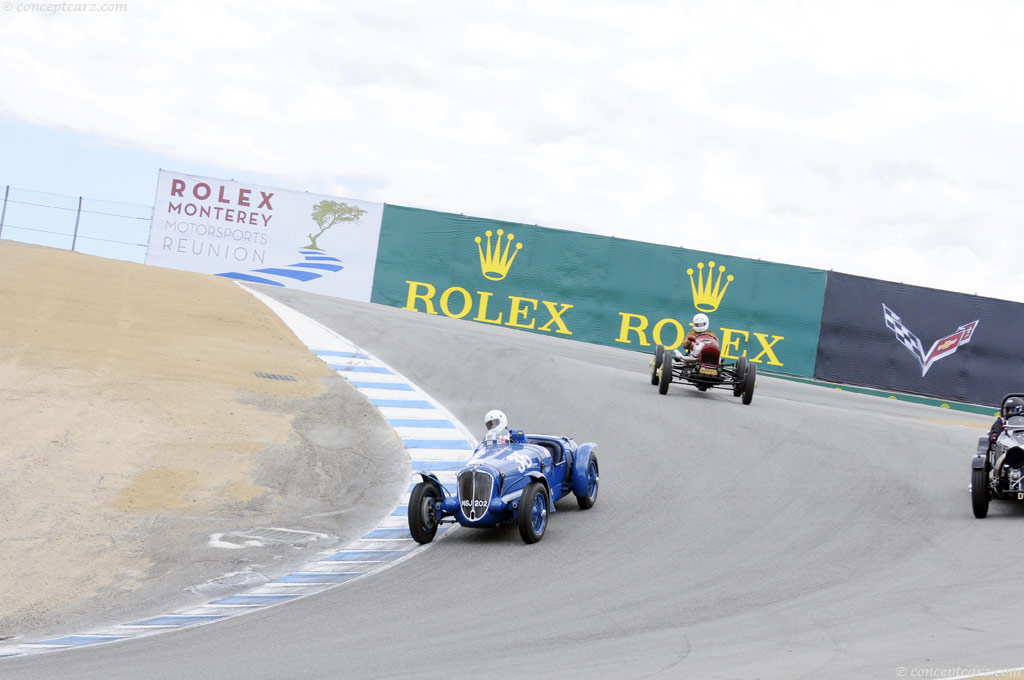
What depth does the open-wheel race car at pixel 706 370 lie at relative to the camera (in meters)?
17.8

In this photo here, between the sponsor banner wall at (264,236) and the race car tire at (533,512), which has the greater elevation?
the sponsor banner wall at (264,236)

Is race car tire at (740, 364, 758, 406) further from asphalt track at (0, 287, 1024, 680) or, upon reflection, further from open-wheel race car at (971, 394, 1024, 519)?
open-wheel race car at (971, 394, 1024, 519)

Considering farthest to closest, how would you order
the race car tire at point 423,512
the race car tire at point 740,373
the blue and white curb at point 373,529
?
the race car tire at point 740,373, the race car tire at point 423,512, the blue and white curb at point 373,529

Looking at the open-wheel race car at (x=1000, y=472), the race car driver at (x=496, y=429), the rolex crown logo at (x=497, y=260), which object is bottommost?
the race car driver at (x=496, y=429)

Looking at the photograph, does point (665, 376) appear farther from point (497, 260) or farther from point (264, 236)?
point (264, 236)

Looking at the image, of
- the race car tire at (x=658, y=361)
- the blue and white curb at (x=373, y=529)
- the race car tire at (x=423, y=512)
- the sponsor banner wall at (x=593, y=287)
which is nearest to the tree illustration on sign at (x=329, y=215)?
the sponsor banner wall at (x=593, y=287)

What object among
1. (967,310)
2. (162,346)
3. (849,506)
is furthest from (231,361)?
(967,310)

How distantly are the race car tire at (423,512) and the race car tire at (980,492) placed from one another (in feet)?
19.0

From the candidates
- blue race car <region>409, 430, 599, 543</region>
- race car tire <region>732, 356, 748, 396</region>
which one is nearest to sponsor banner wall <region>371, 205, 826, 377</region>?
race car tire <region>732, 356, 748, 396</region>

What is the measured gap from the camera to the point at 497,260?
26.5 meters

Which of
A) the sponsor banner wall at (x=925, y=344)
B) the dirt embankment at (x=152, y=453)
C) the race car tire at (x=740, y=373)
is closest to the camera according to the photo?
the dirt embankment at (x=152, y=453)

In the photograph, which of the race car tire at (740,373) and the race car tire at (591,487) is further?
the race car tire at (740,373)

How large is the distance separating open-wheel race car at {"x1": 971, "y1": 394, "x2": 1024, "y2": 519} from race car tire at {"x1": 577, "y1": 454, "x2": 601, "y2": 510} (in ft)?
13.6

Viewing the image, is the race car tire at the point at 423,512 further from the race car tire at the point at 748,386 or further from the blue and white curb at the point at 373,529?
the race car tire at the point at 748,386
